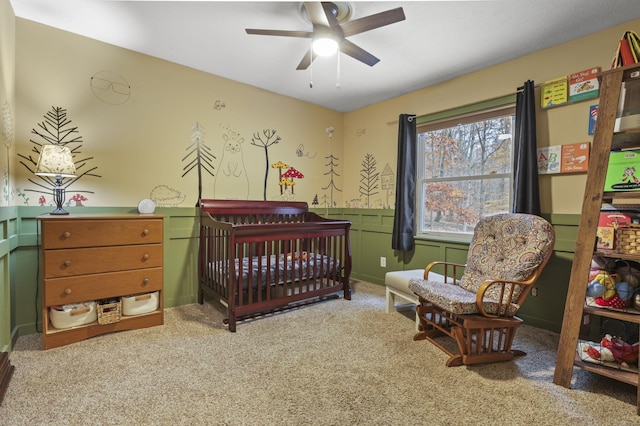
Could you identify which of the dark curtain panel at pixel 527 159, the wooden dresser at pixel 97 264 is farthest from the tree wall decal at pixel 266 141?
the dark curtain panel at pixel 527 159

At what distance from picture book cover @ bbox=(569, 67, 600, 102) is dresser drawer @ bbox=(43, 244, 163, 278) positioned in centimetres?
345

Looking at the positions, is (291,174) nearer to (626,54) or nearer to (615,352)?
(626,54)

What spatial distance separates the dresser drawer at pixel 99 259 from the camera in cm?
197

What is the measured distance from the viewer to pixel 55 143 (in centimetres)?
228

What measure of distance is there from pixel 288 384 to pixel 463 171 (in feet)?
8.61

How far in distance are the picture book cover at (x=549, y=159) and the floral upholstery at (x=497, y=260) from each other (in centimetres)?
60

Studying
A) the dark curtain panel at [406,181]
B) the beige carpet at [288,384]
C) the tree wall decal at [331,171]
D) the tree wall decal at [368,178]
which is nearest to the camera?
the beige carpet at [288,384]

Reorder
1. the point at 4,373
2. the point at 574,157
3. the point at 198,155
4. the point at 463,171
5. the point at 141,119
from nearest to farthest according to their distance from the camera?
the point at 4,373 → the point at 574,157 → the point at 141,119 → the point at 198,155 → the point at 463,171

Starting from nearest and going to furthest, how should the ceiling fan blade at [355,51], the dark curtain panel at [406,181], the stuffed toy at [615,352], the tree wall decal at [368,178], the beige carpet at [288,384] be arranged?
1. the beige carpet at [288,384]
2. the stuffed toy at [615,352]
3. the ceiling fan blade at [355,51]
4. the dark curtain panel at [406,181]
5. the tree wall decal at [368,178]

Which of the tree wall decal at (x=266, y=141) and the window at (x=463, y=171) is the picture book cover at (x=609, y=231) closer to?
the window at (x=463, y=171)

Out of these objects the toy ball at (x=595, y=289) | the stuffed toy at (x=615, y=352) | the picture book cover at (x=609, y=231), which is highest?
the picture book cover at (x=609, y=231)

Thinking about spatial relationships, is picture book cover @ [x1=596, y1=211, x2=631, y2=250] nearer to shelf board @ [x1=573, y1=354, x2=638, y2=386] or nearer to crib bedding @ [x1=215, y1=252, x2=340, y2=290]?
shelf board @ [x1=573, y1=354, x2=638, y2=386]

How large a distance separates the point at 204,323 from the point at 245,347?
0.61 meters

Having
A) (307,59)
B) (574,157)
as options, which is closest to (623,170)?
(574,157)
